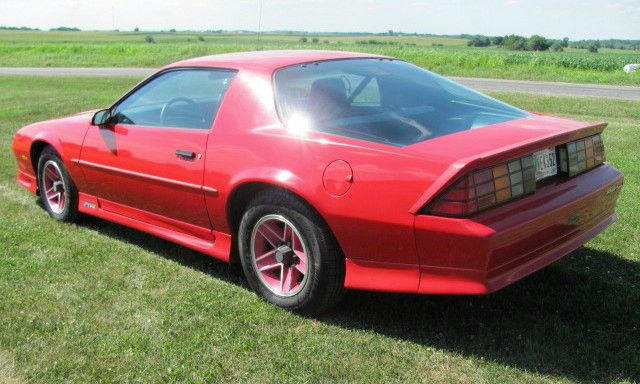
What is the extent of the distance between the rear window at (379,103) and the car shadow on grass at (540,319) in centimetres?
99

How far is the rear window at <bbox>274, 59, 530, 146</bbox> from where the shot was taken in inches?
129

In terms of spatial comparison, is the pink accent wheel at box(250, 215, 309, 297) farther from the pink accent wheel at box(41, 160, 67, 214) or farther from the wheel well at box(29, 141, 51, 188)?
the wheel well at box(29, 141, 51, 188)

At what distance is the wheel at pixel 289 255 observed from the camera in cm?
326

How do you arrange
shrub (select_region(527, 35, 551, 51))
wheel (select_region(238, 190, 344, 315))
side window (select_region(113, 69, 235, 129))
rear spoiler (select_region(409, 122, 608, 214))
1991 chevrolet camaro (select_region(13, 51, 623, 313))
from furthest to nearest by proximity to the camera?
1. shrub (select_region(527, 35, 551, 51))
2. side window (select_region(113, 69, 235, 129))
3. wheel (select_region(238, 190, 344, 315))
4. 1991 chevrolet camaro (select_region(13, 51, 623, 313))
5. rear spoiler (select_region(409, 122, 608, 214))

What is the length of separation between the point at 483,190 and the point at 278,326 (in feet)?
4.23

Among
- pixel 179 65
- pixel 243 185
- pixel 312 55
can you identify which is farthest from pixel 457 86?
pixel 179 65

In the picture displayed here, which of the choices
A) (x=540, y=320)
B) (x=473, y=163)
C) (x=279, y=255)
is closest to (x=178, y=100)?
(x=279, y=255)

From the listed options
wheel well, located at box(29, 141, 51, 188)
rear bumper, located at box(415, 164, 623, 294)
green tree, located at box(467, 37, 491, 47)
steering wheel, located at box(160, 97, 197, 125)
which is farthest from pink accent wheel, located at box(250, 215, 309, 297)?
green tree, located at box(467, 37, 491, 47)

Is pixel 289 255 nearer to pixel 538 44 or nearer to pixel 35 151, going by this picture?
pixel 35 151

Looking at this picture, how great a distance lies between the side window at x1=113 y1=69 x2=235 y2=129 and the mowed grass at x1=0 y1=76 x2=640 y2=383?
96 cm

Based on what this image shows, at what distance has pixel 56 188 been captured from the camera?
533 cm

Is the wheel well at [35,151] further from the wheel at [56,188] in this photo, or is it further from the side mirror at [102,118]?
the side mirror at [102,118]

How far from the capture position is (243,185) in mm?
3559

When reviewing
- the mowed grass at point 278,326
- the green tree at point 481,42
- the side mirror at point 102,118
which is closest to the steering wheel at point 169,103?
the side mirror at point 102,118
